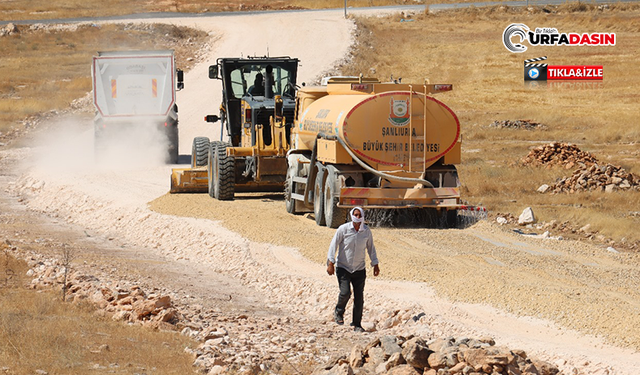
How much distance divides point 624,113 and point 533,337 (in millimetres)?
30338

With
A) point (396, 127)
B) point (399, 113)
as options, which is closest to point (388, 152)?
point (396, 127)

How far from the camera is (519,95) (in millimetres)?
44406

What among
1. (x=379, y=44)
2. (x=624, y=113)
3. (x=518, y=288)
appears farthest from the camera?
(x=379, y=44)

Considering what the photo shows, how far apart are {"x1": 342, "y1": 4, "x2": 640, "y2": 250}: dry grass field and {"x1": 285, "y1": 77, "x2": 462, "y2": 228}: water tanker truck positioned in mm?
4024

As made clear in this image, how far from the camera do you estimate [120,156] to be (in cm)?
2791

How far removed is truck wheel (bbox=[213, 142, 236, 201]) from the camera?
20.0 metres

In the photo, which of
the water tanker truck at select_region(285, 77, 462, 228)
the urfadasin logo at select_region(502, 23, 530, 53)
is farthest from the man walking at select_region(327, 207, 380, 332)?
the urfadasin logo at select_region(502, 23, 530, 53)

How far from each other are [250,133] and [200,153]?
2685mm

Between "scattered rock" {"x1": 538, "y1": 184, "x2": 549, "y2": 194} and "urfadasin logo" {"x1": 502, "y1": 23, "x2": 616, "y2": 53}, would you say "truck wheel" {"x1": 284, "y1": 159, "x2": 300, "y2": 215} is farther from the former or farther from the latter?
"urfadasin logo" {"x1": 502, "y1": 23, "x2": 616, "y2": 53}

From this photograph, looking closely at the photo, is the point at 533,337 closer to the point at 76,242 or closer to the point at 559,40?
the point at 76,242

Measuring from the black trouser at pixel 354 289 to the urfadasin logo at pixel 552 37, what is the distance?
47.2 metres

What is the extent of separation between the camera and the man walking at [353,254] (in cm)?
1095

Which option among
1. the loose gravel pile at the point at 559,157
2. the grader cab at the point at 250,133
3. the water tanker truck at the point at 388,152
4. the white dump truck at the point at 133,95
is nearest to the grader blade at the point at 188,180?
the grader cab at the point at 250,133

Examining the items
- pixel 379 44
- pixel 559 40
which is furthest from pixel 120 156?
pixel 559 40
